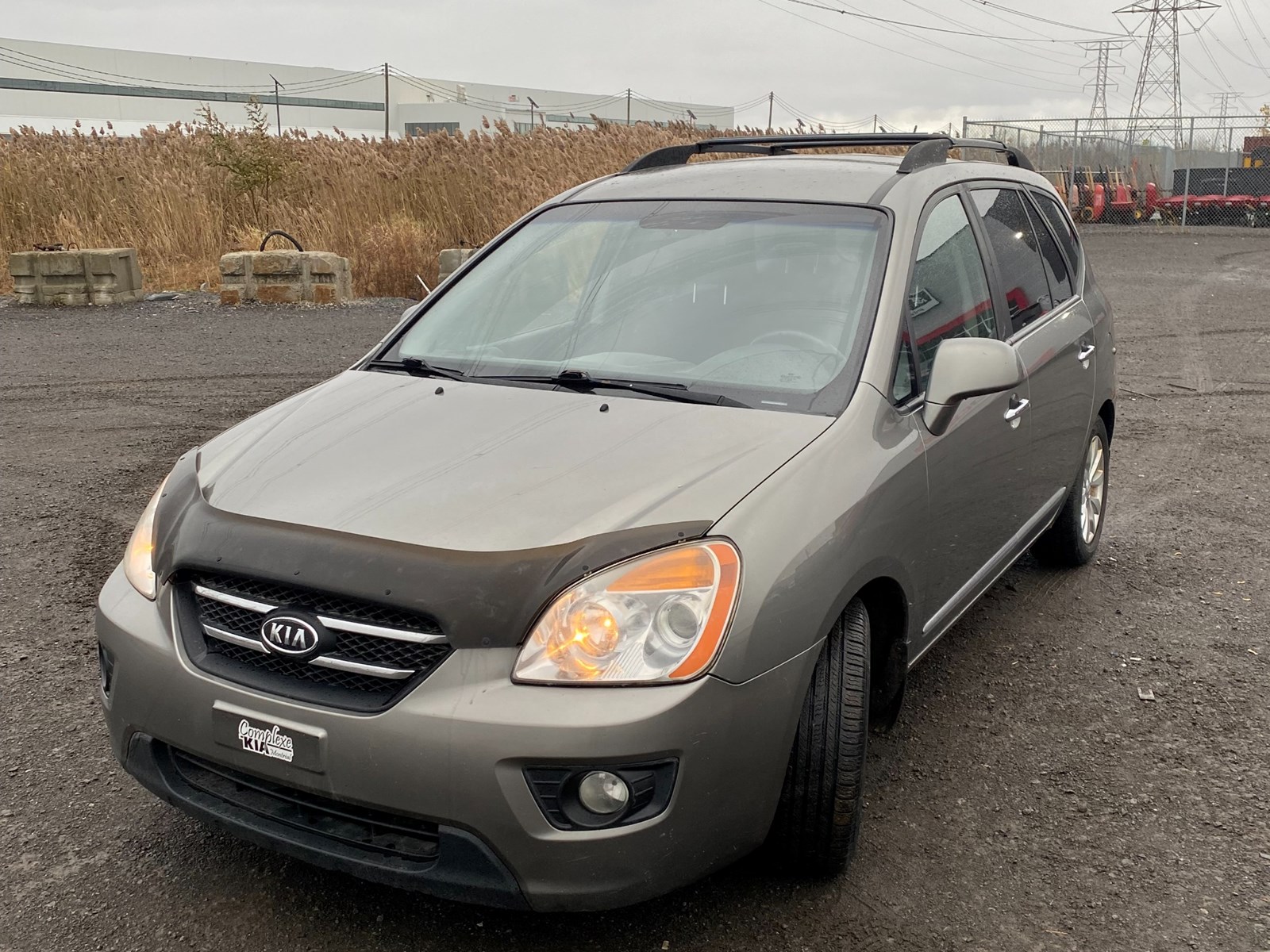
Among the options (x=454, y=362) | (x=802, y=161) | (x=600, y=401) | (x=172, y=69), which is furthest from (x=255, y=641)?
(x=172, y=69)

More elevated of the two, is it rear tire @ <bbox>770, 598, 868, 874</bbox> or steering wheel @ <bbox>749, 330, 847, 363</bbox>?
steering wheel @ <bbox>749, 330, 847, 363</bbox>

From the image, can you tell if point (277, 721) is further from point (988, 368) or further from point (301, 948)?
point (988, 368)

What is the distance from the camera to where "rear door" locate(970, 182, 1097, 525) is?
405 cm

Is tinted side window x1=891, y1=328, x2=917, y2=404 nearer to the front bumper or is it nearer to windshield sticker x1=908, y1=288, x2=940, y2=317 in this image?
windshield sticker x1=908, y1=288, x2=940, y2=317

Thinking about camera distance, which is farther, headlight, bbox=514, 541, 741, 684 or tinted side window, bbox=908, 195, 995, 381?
tinted side window, bbox=908, 195, 995, 381

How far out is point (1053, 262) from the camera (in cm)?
469

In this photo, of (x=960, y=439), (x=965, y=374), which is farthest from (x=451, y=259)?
(x=965, y=374)

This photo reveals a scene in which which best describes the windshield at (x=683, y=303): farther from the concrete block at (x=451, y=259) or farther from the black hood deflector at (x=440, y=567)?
the concrete block at (x=451, y=259)

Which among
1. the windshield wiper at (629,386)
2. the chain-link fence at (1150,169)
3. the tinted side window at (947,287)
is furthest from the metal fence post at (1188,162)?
the windshield wiper at (629,386)

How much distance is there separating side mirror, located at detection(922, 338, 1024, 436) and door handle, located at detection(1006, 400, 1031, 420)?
1.76 ft

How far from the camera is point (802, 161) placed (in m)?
4.01

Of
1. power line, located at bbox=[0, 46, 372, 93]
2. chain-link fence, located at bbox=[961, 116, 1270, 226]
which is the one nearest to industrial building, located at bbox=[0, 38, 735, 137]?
power line, located at bbox=[0, 46, 372, 93]

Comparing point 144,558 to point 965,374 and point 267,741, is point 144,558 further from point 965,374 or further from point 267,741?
point 965,374

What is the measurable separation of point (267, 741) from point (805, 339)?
1.75 metres
